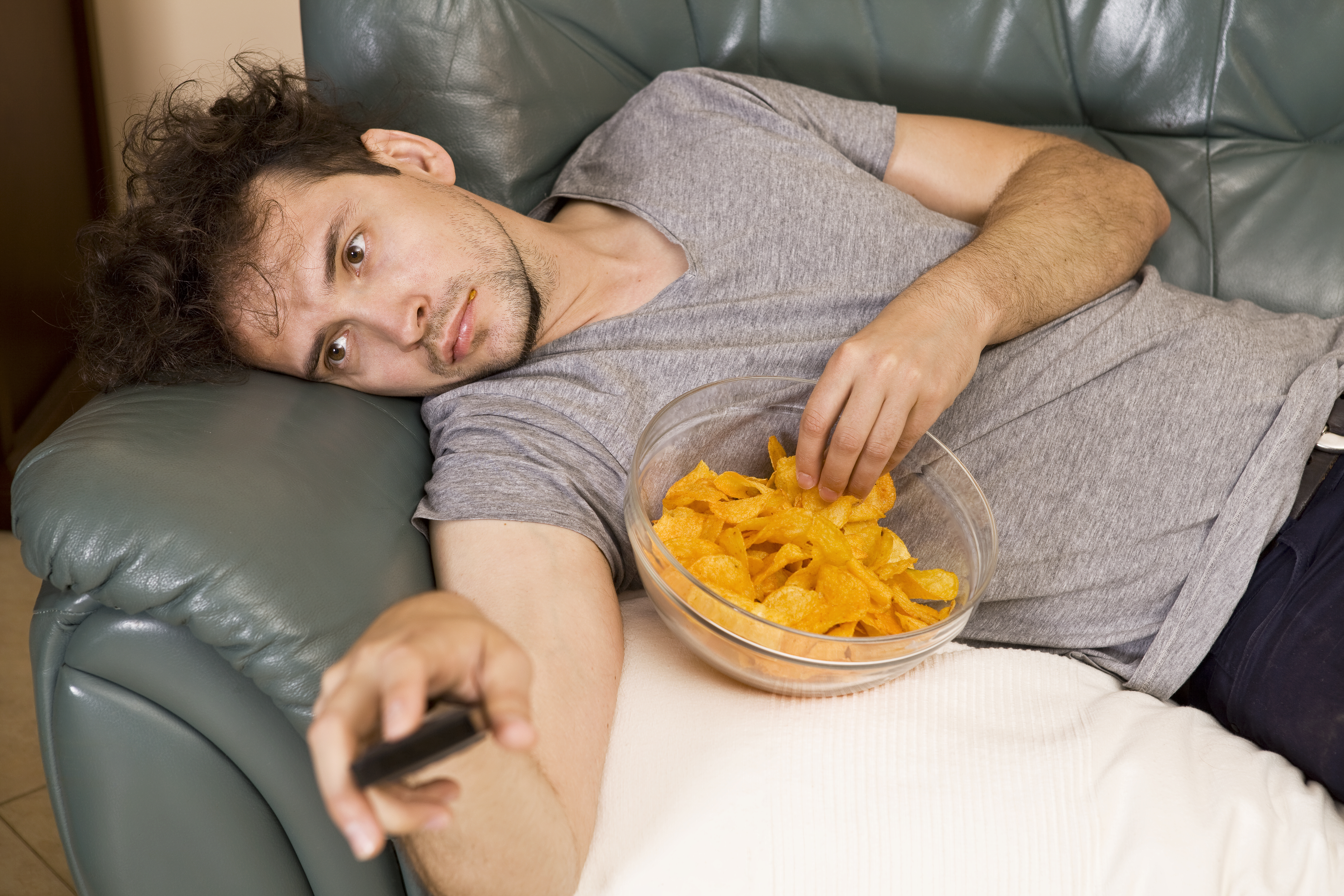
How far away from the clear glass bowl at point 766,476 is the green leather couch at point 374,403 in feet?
0.87

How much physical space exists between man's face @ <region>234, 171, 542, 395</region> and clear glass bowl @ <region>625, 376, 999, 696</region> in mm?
280

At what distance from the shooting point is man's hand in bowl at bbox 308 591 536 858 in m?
0.45

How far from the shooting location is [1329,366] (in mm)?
1139

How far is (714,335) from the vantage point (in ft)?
3.88

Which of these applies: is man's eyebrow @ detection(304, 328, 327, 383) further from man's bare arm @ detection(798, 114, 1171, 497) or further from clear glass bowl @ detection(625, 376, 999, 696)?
man's bare arm @ detection(798, 114, 1171, 497)

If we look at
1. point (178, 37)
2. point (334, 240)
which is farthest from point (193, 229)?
point (178, 37)

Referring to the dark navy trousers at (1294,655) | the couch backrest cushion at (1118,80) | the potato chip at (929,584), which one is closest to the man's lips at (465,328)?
the couch backrest cushion at (1118,80)

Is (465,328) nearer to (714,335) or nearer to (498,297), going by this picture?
(498,297)

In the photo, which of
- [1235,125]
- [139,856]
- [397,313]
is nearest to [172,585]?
[139,856]

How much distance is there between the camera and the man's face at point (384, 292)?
109 cm

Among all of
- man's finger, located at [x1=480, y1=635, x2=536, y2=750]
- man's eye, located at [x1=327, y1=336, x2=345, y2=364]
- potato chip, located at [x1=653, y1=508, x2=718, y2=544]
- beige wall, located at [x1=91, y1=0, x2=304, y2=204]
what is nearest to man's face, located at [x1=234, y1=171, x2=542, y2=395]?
man's eye, located at [x1=327, y1=336, x2=345, y2=364]

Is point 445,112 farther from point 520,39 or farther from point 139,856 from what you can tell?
point 139,856

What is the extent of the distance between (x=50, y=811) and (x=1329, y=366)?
1.91m

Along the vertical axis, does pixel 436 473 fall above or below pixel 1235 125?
below
